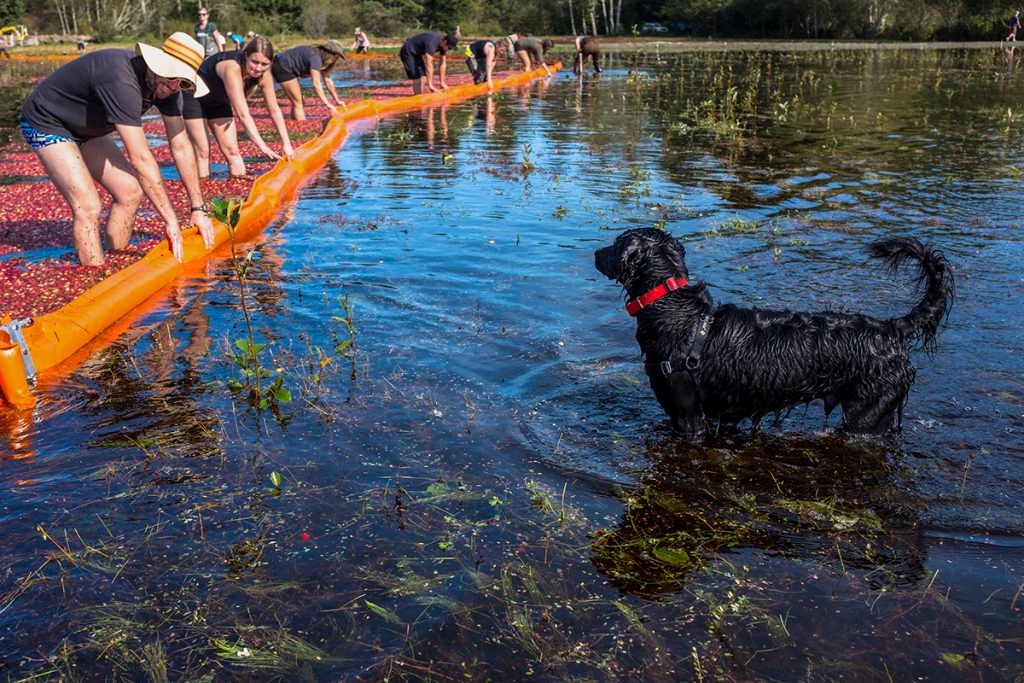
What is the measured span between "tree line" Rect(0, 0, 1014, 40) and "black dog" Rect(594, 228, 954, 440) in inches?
2119

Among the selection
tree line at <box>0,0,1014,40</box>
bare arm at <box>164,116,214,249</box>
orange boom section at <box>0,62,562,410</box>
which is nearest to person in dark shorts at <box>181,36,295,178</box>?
orange boom section at <box>0,62,562,410</box>

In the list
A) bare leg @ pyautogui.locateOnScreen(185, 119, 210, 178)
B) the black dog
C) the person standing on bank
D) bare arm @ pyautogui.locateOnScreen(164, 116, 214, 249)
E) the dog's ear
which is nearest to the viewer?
the black dog

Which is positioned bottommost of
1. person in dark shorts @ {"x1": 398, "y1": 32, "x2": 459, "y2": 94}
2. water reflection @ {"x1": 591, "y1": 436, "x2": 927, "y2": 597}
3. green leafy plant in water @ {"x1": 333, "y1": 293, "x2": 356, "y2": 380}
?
water reflection @ {"x1": 591, "y1": 436, "x2": 927, "y2": 597}

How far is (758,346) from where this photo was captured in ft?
18.0

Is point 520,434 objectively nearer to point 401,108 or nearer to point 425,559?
point 425,559

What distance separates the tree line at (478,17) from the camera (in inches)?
2157

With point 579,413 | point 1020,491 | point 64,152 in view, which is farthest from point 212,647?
point 64,152

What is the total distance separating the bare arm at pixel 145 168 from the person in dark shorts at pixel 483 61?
22.0 m

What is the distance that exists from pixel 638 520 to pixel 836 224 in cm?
727

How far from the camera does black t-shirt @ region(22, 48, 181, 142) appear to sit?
7.67 m

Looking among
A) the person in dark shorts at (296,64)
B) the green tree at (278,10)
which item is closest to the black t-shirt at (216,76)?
the person in dark shorts at (296,64)

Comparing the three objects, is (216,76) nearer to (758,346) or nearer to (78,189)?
(78,189)

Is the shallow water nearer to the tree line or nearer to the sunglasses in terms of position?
the sunglasses

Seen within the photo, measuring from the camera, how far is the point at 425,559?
4.65m
